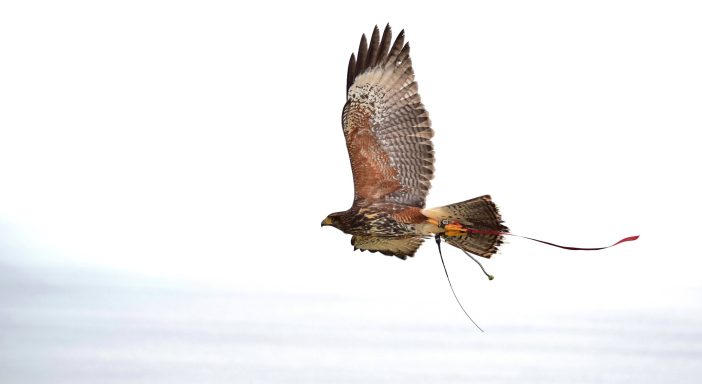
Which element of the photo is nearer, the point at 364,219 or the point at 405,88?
the point at 364,219

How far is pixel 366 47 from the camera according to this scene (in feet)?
20.9

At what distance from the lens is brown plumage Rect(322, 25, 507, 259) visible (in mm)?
5875

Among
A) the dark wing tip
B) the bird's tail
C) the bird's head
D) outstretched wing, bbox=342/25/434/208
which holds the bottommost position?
the bird's tail

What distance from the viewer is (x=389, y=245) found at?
6.29m

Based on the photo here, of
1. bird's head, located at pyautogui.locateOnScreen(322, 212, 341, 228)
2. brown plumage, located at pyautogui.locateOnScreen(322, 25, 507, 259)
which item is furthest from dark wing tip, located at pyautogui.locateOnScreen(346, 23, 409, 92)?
bird's head, located at pyautogui.locateOnScreen(322, 212, 341, 228)

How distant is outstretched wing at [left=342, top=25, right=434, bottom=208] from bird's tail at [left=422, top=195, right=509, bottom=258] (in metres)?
0.37

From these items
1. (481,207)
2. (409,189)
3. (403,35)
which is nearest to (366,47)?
(403,35)

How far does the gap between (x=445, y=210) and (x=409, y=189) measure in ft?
1.67

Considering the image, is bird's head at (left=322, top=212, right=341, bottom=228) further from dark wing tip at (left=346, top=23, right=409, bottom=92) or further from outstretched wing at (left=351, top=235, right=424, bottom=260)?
dark wing tip at (left=346, top=23, right=409, bottom=92)

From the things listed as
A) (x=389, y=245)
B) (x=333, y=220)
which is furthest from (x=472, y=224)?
(x=333, y=220)

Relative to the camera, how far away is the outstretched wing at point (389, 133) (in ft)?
20.1

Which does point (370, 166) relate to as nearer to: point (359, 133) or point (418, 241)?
point (359, 133)

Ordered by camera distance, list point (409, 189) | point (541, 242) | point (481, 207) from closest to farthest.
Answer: point (541, 242)
point (481, 207)
point (409, 189)

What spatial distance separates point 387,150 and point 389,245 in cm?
69
